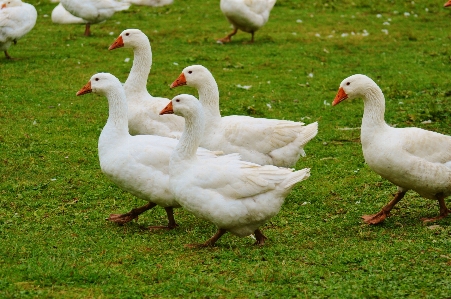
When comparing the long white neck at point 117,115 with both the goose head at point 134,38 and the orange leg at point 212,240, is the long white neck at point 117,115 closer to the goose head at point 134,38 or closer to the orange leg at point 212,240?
the orange leg at point 212,240

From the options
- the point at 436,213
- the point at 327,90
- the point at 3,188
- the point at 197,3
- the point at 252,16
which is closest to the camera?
the point at 436,213

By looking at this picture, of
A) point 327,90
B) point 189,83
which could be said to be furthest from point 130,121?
point 327,90

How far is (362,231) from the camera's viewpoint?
7492mm

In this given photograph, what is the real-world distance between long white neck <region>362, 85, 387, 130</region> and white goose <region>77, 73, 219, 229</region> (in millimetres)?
1691

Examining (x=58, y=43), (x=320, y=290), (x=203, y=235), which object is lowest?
(x=58, y=43)

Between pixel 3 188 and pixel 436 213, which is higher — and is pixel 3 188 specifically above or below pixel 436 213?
below

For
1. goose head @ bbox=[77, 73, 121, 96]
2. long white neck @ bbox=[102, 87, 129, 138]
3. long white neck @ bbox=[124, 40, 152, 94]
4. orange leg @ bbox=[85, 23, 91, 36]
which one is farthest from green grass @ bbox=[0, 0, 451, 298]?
goose head @ bbox=[77, 73, 121, 96]

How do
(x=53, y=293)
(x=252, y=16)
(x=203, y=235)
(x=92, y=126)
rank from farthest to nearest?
(x=252, y=16) < (x=92, y=126) < (x=203, y=235) < (x=53, y=293)

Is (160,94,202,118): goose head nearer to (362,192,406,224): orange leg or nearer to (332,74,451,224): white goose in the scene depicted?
(332,74,451,224): white goose

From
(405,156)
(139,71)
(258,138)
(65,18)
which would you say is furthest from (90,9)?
(405,156)

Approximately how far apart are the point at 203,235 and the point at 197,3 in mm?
15117

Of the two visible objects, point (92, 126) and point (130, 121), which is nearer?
point (130, 121)

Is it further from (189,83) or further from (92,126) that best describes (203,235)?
(92,126)

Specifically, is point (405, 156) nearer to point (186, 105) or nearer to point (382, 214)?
point (382, 214)
